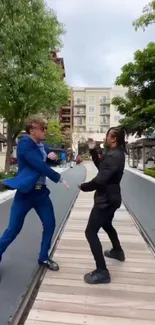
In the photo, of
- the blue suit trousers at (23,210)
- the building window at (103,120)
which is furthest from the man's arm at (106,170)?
the building window at (103,120)

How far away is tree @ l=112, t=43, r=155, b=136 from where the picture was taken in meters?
16.7

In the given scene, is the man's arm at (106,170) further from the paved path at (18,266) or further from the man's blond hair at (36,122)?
the paved path at (18,266)

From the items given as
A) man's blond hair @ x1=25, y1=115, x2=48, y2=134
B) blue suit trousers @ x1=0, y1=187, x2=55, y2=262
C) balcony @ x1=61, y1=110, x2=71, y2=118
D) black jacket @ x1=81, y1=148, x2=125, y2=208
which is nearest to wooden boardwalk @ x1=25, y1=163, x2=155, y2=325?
blue suit trousers @ x1=0, y1=187, x2=55, y2=262

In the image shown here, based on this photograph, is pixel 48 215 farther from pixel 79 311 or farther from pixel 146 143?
pixel 146 143

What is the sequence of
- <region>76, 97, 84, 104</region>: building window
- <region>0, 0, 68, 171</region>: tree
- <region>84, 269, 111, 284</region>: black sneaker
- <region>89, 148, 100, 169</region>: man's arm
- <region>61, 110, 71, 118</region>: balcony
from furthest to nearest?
<region>76, 97, 84, 104</region>: building window → <region>61, 110, 71, 118</region>: balcony → <region>0, 0, 68, 171</region>: tree → <region>89, 148, 100, 169</region>: man's arm → <region>84, 269, 111, 284</region>: black sneaker

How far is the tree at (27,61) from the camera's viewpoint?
29.7ft

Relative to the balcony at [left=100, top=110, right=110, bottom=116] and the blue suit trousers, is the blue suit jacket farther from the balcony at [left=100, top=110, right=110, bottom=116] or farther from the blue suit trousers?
the balcony at [left=100, top=110, right=110, bottom=116]

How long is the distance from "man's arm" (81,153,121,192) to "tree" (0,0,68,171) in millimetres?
6058

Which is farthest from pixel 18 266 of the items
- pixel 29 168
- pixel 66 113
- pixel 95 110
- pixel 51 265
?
pixel 95 110

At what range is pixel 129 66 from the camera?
685 inches

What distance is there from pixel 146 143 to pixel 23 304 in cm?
2496

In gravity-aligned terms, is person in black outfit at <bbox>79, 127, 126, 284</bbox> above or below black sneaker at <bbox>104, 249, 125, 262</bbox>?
above

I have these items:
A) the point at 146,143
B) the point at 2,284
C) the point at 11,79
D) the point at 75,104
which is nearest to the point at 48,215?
the point at 2,284

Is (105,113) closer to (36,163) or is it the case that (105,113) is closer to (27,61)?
(27,61)
